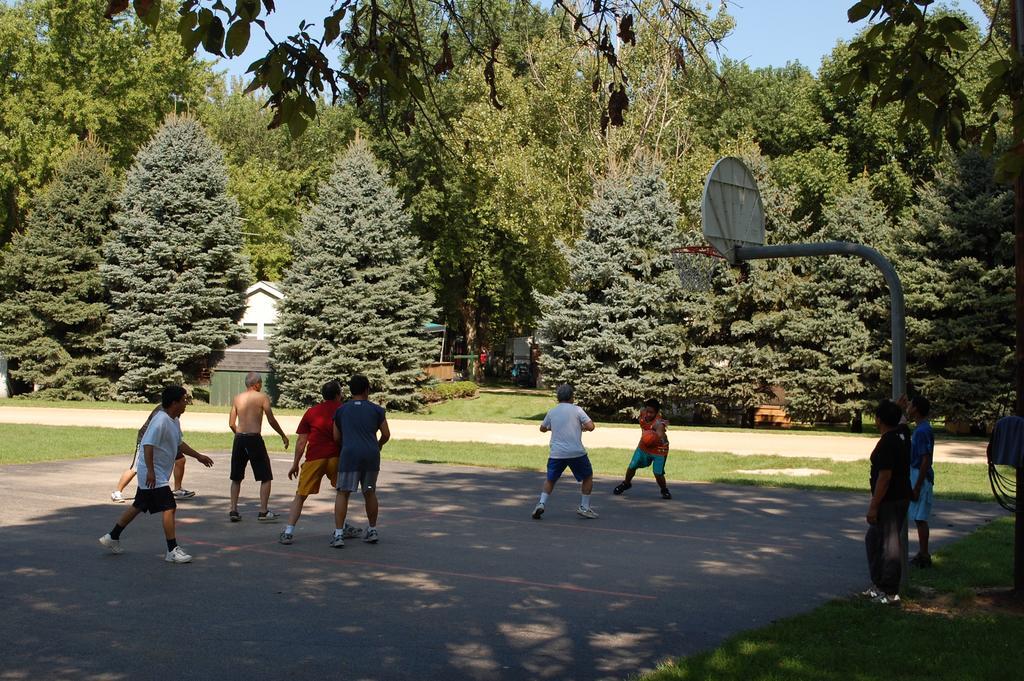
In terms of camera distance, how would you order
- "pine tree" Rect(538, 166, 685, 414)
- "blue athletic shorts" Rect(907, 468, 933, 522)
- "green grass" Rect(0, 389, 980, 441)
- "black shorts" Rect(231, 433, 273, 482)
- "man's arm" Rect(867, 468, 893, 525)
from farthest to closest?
"pine tree" Rect(538, 166, 685, 414)
"green grass" Rect(0, 389, 980, 441)
"black shorts" Rect(231, 433, 273, 482)
"blue athletic shorts" Rect(907, 468, 933, 522)
"man's arm" Rect(867, 468, 893, 525)

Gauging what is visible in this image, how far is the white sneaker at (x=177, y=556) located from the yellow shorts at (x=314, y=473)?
1763 mm

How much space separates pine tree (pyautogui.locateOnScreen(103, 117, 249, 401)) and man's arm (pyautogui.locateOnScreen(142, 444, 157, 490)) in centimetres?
3253

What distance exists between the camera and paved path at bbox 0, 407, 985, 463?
→ 2577cm

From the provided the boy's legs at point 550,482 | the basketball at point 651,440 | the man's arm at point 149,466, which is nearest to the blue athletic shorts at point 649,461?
the basketball at point 651,440

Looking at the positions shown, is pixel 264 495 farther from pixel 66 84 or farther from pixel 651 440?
pixel 66 84

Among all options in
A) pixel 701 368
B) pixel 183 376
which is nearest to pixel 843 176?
pixel 701 368

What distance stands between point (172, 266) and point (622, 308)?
59.7 feet

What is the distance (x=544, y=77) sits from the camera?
158 feet

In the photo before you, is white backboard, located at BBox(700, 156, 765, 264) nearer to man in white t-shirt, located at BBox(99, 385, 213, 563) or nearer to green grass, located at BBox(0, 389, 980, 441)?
man in white t-shirt, located at BBox(99, 385, 213, 563)

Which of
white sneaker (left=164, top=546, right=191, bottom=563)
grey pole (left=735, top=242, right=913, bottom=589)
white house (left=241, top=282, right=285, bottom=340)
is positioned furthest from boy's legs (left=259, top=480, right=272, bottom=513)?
white house (left=241, top=282, right=285, bottom=340)

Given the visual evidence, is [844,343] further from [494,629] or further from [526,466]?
[494,629]

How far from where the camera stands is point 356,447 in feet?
39.8

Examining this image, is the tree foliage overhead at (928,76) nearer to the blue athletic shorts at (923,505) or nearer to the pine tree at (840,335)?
the blue athletic shorts at (923,505)

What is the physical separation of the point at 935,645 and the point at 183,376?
38.6 meters
